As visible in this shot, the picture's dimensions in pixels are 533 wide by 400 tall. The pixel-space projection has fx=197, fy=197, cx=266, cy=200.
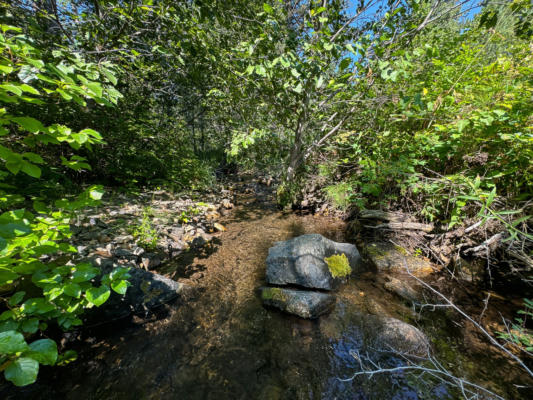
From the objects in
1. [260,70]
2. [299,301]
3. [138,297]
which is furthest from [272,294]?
[260,70]

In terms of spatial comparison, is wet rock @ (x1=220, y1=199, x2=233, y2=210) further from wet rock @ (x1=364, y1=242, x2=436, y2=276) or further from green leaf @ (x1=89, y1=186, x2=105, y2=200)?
green leaf @ (x1=89, y1=186, x2=105, y2=200)

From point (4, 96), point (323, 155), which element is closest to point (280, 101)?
point (323, 155)

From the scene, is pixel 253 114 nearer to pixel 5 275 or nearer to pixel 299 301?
pixel 299 301

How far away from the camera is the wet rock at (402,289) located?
3012 mm

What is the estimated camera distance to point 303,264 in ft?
10.6

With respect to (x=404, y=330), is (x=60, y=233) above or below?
above

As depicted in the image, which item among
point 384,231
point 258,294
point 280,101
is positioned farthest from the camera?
point 280,101

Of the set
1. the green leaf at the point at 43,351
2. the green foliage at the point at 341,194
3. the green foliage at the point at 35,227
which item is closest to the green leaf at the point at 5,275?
the green foliage at the point at 35,227

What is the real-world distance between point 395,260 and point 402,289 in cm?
74

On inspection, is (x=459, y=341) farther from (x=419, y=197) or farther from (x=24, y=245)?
(x=24, y=245)

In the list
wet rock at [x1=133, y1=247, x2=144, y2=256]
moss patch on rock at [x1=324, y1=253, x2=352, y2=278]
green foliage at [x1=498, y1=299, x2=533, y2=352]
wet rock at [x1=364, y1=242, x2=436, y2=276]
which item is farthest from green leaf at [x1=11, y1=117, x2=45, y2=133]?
wet rock at [x1=364, y1=242, x2=436, y2=276]

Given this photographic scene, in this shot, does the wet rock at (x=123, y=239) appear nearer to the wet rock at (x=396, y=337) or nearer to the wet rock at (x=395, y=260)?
the wet rock at (x=396, y=337)

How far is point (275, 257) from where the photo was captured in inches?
134

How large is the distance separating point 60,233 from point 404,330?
3549mm
